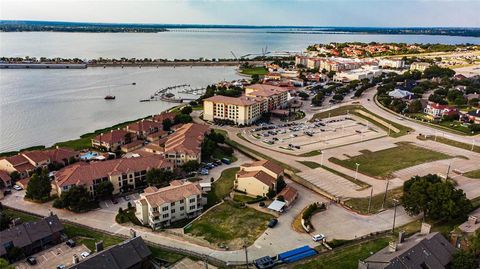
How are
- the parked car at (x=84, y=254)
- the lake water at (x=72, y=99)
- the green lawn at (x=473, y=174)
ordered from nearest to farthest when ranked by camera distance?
the parked car at (x=84, y=254)
the green lawn at (x=473, y=174)
the lake water at (x=72, y=99)

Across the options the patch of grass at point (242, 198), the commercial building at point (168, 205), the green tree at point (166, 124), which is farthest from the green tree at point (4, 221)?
the green tree at point (166, 124)

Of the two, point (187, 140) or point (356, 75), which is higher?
point (356, 75)

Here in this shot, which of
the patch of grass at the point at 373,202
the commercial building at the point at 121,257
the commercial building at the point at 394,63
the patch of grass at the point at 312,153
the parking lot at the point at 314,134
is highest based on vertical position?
the commercial building at the point at 394,63

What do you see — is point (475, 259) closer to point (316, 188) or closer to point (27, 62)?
point (316, 188)

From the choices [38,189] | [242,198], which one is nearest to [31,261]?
[38,189]

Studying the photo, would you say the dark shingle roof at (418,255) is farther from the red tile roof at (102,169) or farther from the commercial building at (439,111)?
the commercial building at (439,111)

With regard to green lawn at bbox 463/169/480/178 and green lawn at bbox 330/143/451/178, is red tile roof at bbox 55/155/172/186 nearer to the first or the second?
green lawn at bbox 330/143/451/178

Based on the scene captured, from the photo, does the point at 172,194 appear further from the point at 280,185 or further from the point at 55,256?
the point at 280,185

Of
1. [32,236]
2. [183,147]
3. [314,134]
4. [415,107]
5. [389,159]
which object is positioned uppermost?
[415,107]
